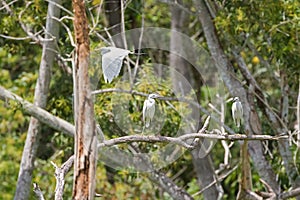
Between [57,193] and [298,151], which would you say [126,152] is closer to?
[298,151]

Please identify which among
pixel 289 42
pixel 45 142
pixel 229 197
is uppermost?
pixel 289 42

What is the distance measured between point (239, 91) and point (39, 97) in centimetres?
163

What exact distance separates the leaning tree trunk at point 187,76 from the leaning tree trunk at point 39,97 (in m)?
1.18

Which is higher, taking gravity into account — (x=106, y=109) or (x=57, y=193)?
(x=106, y=109)

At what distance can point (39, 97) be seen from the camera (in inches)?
243

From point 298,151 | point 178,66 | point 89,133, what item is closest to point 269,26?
point 298,151

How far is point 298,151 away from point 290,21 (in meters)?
1.23

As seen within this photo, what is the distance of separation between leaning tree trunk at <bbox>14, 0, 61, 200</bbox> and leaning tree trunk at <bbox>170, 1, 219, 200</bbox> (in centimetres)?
118

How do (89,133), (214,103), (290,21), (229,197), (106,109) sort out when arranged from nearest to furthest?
(89,133)
(290,21)
(106,109)
(214,103)
(229,197)

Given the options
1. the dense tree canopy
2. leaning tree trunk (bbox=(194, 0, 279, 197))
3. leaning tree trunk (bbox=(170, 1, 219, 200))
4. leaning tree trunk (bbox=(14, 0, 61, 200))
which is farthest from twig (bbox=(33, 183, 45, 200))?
leaning tree trunk (bbox=(170, 1, 219, 200))

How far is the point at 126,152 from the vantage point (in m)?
6.02

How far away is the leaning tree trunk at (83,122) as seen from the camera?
3.28 m

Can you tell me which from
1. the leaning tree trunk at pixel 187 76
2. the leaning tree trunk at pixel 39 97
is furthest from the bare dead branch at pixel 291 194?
the leaning tree trunk at pixel 39 97

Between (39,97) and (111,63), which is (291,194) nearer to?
(39,97)
